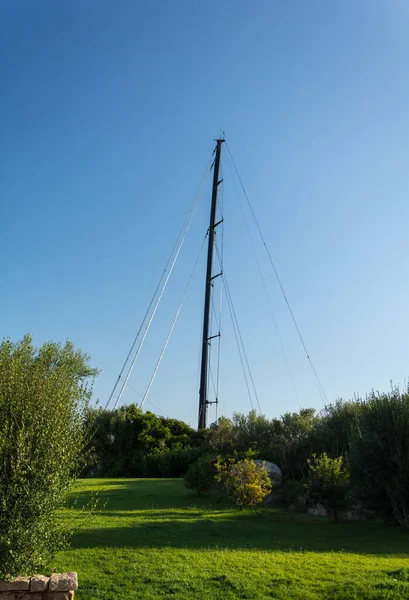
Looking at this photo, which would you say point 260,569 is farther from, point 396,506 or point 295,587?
point 396,506

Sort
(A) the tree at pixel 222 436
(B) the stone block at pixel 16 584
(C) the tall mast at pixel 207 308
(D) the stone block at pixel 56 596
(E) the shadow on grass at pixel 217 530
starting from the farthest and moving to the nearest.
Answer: (C) the tall mast at pixel 207 308 → (A) the tree at pixel 222 436 → (E) the shadow on grass at pixel 217 530 → (D) the stone block at pixel 56 596 → (B) the stone block at pixel 16 584

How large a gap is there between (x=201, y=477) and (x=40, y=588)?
1437 centimetres

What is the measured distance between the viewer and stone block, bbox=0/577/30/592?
961cm

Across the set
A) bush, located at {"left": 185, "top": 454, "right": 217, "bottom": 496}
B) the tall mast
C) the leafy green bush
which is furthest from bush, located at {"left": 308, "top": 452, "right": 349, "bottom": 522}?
the tall mast

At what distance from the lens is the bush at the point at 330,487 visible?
63.7 feet

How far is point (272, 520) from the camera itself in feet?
63.8

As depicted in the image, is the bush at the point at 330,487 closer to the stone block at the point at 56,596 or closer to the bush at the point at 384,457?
the bush at the point at 384,457

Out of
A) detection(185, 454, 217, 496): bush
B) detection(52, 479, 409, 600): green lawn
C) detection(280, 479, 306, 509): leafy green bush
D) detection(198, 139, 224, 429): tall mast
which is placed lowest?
detection(52, 479, 409, 600): green lawn

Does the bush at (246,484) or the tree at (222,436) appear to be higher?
the tree at (222,436)

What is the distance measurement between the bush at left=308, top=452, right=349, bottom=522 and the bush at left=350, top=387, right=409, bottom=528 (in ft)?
2.58

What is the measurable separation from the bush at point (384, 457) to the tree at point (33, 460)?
12530mm

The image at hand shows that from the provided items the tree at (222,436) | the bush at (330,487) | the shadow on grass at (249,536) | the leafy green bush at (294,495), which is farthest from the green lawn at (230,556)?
the tree at (222,436)

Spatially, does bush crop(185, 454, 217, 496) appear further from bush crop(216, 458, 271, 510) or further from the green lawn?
the green lawn

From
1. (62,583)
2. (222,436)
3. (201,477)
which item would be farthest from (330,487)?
(222,436)
